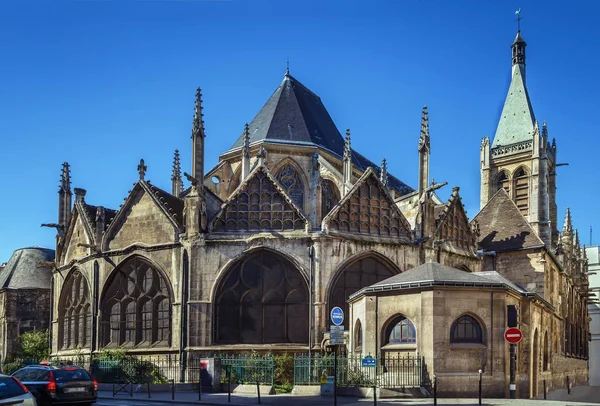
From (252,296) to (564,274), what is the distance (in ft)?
75.2

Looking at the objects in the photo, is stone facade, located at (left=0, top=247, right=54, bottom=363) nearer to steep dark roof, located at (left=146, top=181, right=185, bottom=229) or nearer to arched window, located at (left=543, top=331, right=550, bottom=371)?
steep dark roof, located at (left=146, top=181, right=185, bottom=229)

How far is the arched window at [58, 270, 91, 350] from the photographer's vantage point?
31.7 meters

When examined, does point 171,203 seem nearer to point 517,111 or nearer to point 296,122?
point 296,122

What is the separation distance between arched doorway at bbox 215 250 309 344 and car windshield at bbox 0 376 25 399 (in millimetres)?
A: 16753

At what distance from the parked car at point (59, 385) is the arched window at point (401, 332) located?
358 inches

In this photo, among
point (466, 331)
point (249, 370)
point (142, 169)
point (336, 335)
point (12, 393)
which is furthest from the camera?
point (142, 169)

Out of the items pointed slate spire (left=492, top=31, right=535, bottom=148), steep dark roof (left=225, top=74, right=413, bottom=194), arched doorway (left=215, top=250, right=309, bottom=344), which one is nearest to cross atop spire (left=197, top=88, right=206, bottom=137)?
arched doorway (left=215, top=250, right=309, bottom=344)

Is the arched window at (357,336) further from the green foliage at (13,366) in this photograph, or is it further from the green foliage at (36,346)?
the green foliage at (36,346)

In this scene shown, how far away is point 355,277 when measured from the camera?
93.5ft

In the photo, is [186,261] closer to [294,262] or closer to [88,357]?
[294,262]

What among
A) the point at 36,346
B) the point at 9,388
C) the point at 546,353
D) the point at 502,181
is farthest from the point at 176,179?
the point at 502,181

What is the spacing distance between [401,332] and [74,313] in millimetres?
17498

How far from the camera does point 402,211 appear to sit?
32250 mm

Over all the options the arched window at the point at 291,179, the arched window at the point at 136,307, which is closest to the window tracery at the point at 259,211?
the arched window at the point at 136,307
